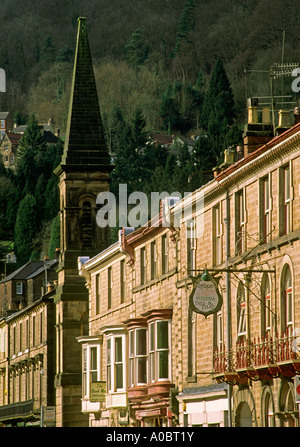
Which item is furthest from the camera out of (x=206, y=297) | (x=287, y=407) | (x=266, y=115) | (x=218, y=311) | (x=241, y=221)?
(x=266, y=115)

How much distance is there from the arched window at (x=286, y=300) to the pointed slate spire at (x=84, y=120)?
122 feet

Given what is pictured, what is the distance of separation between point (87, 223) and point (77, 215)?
2.47 feet

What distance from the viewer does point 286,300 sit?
37219mm

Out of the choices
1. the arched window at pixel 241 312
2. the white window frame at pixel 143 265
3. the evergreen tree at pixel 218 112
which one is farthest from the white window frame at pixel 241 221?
the evergreen tree at pixel 218 112

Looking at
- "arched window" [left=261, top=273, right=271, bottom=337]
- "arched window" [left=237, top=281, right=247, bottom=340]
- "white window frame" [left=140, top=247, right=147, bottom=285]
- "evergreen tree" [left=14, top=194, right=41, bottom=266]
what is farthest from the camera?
"evergreen tree" [left=14, top=194, right=41, bottom=266]

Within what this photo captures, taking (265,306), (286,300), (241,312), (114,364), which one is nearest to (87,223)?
(114,364)

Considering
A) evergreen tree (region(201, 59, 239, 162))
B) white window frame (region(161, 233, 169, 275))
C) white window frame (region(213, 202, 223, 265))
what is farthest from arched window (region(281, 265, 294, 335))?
evergreen tree (region(201, 59, 239, 162))

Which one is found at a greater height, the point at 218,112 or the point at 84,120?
the point at 218,112

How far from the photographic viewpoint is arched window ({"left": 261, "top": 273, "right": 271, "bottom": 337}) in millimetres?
38375

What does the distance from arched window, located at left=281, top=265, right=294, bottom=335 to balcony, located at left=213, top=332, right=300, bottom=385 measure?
0.36m

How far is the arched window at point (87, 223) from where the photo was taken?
73.9m

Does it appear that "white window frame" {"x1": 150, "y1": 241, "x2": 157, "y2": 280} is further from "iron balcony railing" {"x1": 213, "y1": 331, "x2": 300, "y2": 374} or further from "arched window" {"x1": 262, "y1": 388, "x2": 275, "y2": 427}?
"arched window" {"x1": 262, "y1": 388, "x2": 275, "y2": 427}

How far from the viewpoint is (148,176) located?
175 meters

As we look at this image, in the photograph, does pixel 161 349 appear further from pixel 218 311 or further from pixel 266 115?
pixel 266 115
